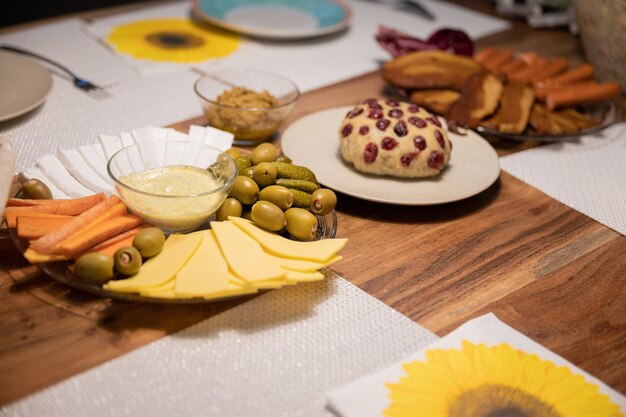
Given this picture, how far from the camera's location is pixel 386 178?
5.02 ft

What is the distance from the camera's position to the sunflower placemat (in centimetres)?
98

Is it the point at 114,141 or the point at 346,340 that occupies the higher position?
the point at 114,141

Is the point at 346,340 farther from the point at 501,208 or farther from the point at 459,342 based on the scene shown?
the point at 501,208

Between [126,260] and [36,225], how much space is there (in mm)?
192

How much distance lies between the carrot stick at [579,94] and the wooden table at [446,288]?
0.35m

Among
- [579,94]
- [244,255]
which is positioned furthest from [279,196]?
[579,94]

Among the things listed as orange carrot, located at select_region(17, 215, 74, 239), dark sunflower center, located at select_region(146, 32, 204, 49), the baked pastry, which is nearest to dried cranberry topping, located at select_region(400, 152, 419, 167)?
the baked pastry

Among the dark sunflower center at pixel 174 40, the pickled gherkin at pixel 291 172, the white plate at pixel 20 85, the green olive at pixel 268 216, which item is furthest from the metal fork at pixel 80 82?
the green olive at pixel 268 216

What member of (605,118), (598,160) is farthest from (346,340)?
(605,118)

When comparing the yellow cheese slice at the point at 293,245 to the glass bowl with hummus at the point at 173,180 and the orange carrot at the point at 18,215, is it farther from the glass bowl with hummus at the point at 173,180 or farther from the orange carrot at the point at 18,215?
the orange carrot at the point at 18,215

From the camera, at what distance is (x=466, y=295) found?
1233mm

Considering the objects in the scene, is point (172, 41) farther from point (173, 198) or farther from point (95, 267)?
point (95, 267)

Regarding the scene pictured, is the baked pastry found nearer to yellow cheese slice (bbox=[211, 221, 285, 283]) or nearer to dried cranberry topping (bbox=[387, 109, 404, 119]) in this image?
dried cranberry topping (bbox=[387, 109, 404, 119])

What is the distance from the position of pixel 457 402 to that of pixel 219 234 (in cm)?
47
